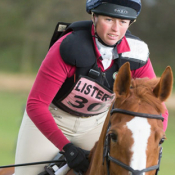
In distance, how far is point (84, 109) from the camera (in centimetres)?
278

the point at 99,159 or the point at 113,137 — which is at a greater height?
the point at 113,137

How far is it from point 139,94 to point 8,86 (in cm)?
1705

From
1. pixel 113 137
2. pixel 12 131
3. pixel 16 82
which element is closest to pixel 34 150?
pixel 113 137

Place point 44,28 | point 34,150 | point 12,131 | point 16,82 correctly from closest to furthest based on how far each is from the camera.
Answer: point 34,150 < point 12,131 < point 16,82 < point 44,28

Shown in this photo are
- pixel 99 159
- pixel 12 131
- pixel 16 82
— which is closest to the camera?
pixel 99 159

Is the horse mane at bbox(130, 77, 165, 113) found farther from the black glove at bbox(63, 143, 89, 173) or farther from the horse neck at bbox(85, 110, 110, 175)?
the black glove at bbox(63, 143, 89, 173)

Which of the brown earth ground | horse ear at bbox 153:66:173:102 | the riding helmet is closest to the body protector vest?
the riding helmet

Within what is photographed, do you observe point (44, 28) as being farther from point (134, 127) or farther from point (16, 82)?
point (134, 127)

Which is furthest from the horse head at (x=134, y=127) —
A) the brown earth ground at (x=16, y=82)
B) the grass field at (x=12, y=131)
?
the brown earth ground at (x=16, y=82)

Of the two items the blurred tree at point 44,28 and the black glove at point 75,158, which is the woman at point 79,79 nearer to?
the black glove at point 75,158

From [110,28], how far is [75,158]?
87cm

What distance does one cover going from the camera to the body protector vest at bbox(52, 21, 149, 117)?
100 inches

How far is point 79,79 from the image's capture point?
8.38ft

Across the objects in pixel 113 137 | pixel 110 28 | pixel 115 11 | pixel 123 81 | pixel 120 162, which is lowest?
pixel 120 162
